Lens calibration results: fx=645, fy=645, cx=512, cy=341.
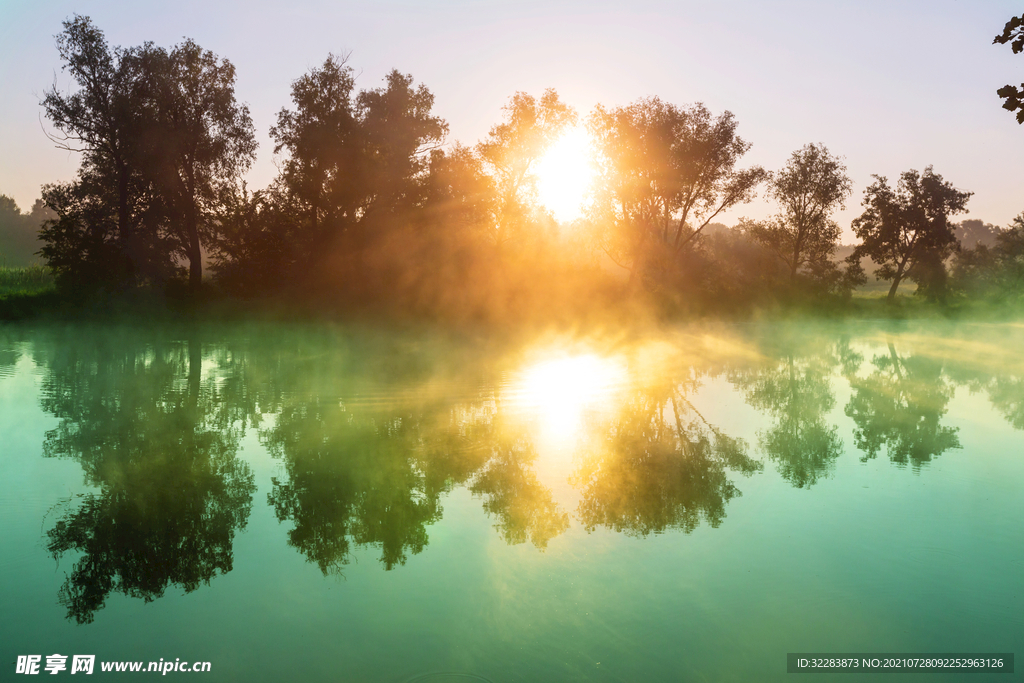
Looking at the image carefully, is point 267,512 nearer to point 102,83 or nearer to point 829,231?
point 102,83

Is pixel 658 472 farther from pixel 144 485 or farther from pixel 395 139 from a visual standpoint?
pixel 395 139

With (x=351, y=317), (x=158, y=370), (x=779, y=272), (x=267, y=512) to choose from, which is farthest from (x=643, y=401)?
(x=779, y=272)

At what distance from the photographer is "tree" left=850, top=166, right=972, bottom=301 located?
45688mm

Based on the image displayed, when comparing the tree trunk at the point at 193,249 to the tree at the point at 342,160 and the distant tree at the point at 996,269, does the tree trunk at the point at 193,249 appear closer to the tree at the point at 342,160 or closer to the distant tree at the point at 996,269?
the tree at the point at 342,160

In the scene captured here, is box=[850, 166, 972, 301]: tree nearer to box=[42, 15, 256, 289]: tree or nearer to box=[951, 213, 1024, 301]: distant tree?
box=[951, 213, 1024, 301]: distant tree

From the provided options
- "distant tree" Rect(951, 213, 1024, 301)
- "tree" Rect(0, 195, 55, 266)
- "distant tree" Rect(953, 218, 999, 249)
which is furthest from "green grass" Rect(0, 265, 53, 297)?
"distant tree" Rect(953, 218, 999, 249)

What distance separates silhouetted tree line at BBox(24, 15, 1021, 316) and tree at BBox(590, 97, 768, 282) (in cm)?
9

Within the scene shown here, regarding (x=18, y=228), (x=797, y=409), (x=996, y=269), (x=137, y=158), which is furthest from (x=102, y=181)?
(x=18, y=228)

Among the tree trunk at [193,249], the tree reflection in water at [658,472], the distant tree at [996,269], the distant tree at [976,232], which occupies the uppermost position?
the distant tree at [976,232]

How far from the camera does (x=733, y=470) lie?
7.78 metres

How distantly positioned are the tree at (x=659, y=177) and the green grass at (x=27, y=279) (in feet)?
96.2

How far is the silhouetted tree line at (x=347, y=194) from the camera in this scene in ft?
96.8


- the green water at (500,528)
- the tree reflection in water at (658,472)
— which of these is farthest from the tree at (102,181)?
the tree reflection in water at (658,472)

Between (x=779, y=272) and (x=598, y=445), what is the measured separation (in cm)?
4024
